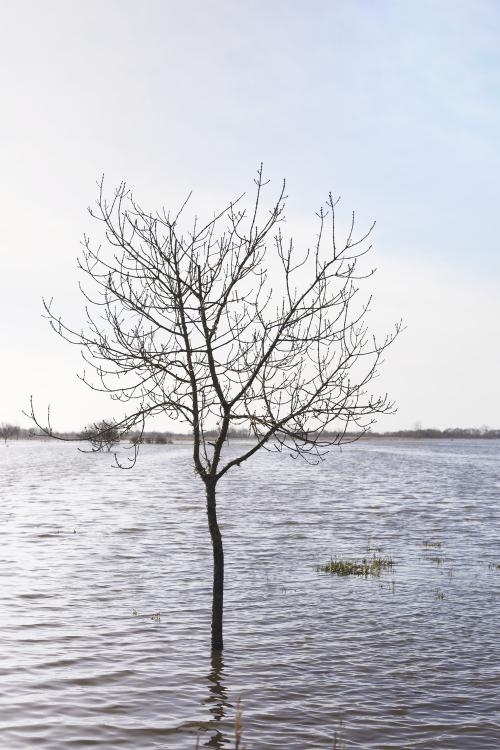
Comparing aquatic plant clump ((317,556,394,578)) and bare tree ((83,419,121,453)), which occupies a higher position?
bare tree ((83,419,121,453))

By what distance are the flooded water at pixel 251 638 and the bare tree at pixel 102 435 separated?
130 inches

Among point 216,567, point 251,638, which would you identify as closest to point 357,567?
point 251,638

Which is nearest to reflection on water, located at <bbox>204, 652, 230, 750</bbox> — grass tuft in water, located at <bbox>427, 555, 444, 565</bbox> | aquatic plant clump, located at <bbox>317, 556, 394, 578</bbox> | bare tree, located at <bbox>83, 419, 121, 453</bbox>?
bare tree, located at <bbox>83, 419, 121, 453</bbox>

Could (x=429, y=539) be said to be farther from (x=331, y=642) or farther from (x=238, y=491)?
(x=238, y=491)

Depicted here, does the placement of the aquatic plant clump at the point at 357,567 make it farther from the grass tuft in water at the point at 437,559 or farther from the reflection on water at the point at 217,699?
the reflection on water at the point at 217,699

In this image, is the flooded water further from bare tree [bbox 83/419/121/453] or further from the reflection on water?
bare tree [bbox 83/419/121/453]

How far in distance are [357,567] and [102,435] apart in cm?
1072

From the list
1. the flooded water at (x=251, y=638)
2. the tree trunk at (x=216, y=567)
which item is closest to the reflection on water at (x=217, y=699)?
the flooded water at (x=251, y=638)

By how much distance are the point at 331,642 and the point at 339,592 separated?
4.24 m

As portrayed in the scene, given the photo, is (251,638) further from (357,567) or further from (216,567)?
(357,567)

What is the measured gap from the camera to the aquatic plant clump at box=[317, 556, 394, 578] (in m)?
19.9

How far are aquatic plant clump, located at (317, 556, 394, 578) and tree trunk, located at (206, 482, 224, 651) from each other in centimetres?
783

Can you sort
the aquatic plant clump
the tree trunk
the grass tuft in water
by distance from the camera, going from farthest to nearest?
the grass tuft in water < the aquatic plant clump < the tree trunk

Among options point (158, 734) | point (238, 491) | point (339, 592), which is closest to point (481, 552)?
point (339, 592)
